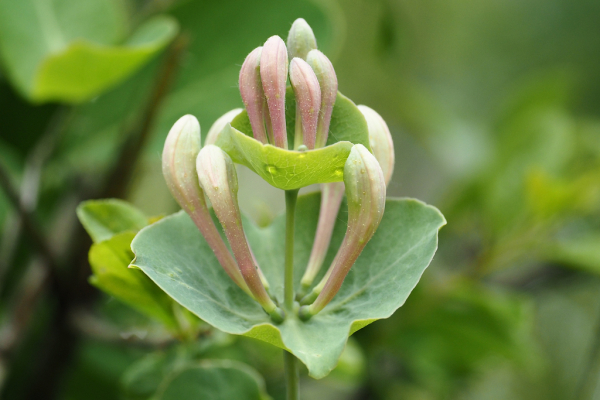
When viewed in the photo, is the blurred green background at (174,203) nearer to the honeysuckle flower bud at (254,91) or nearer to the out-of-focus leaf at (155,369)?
the out-of-focus leaf at (155,369)

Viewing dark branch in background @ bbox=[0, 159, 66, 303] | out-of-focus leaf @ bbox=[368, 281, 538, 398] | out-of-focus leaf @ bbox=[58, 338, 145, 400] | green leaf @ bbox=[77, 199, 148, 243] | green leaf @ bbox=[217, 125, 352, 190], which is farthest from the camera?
out-of-focus leaf @ bbox=[368, 281, 538, 398]

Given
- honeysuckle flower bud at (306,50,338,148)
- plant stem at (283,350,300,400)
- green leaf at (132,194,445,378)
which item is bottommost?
plant stem at (283,350,300,400)

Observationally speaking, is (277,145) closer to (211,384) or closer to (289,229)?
(289,229)

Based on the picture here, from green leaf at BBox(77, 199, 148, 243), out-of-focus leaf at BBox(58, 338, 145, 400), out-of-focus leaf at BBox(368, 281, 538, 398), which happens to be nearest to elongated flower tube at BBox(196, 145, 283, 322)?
green leaf at BBox(77, 199, 148, 243)

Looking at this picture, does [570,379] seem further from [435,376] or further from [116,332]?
[116,332]

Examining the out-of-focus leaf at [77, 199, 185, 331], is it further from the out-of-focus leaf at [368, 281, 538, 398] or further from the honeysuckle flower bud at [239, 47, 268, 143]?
the out-of-focus leaf at [368, 281, 538, 398]

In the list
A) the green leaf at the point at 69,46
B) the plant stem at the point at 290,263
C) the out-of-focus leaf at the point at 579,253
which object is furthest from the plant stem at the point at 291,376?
the out-of-focus leaf at the point at 579,253
